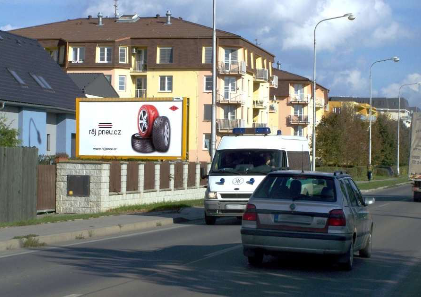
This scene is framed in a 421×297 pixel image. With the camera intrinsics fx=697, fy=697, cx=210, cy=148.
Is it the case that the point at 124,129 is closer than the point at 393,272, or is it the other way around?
the point at 393,272

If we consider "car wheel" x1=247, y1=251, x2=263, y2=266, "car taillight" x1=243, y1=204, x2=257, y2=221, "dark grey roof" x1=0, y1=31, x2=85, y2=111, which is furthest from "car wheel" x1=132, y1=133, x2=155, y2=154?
"car taillight" x1=243, y1=204, x2=257, y2=221

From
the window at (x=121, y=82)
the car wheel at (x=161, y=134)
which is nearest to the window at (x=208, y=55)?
the window at (x=121, y=82)

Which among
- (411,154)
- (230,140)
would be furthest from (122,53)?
(230,140)

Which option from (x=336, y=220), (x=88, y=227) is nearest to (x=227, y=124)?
(x=88, y=227)

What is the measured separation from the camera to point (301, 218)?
10.9 m

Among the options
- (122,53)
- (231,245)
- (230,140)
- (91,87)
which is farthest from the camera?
(122,53)

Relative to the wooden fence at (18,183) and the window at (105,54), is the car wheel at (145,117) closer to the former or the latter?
the wooden fence at (18,183)

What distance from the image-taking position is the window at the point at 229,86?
228 feet

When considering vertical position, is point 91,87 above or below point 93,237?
above

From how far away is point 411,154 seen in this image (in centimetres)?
3456

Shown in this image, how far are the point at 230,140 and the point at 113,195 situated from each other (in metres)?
6.16

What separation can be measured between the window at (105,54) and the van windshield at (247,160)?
49.0 m

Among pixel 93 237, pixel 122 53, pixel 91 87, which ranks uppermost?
pixel 122 53

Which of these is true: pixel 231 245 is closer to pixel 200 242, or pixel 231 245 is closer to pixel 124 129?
pixel 200 242
